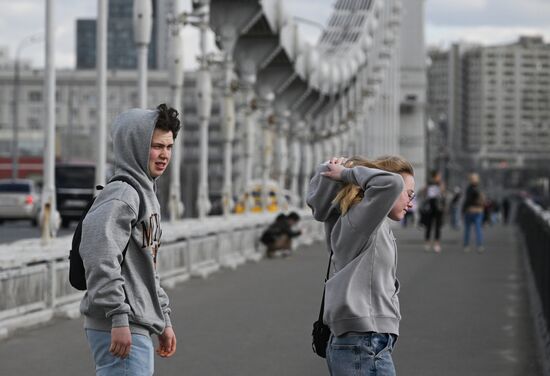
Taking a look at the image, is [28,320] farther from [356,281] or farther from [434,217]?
[434,217]

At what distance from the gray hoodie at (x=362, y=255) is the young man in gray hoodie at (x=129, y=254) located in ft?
1.99

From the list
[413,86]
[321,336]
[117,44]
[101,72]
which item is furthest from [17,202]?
[117,44]

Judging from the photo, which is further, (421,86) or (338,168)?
(421,86)

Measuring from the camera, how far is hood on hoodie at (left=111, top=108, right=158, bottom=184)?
17.6 feet

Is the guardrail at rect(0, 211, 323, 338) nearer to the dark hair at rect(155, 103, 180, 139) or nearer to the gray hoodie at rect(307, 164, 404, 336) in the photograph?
the gray hoodie at rect(307, 164, 404, 336)

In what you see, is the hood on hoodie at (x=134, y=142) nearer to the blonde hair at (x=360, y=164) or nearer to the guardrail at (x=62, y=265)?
the blonde hair at (x=360, y=164)

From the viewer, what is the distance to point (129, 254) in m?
5.32

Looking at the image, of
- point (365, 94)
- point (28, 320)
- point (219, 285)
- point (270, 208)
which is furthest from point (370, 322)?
point (365, 94)

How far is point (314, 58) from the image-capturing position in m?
38.4

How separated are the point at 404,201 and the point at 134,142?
1.02m

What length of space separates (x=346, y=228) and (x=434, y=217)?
2288 centimetres

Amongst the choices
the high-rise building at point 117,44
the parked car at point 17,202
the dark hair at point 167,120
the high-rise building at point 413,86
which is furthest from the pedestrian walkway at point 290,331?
Result: the high-rise building at point 117,44

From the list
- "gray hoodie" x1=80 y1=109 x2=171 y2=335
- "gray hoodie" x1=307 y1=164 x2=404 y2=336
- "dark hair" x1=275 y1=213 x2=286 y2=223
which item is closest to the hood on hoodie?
"gray hoodie" x1=80 y1=109 x2=171 y2=335

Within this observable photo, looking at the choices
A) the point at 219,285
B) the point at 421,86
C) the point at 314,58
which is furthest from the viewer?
the point at 421,86
